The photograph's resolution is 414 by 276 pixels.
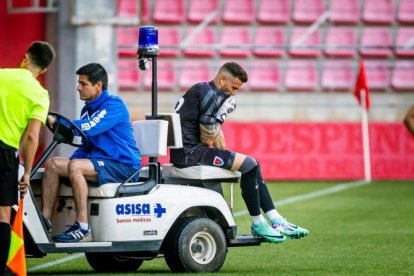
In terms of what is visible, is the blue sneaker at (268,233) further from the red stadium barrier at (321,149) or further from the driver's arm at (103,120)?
the red stadium barrier at (321,149)

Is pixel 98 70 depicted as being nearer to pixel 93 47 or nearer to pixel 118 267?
pixel 118 267

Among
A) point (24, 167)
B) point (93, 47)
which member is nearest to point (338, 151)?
point (93, 47)

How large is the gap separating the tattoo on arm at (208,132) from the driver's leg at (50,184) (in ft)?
4.58

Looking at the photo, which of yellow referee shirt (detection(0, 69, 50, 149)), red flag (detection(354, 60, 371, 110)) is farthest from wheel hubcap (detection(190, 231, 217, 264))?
red flag (detection(354, 60, 371, 110))

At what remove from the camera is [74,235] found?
9.80m

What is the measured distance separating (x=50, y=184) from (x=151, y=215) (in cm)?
86

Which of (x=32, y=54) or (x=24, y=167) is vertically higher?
(x=32, y=54)

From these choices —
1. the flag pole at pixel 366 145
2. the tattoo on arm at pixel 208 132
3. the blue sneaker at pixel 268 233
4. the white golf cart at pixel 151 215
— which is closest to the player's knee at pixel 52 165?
the white golf cart at pixel 151 215

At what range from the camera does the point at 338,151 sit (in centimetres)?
2541

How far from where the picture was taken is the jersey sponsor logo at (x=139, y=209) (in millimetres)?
10039

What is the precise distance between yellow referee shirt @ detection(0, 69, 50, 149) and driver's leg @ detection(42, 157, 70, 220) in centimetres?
112

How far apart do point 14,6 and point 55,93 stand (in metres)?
2.06

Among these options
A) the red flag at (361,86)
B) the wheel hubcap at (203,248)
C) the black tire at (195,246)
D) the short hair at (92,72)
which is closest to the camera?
the short hair at (92,72)

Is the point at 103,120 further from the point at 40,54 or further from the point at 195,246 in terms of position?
the point at 40,54
